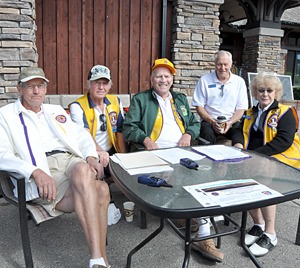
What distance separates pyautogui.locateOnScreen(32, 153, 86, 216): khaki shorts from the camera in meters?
2.03

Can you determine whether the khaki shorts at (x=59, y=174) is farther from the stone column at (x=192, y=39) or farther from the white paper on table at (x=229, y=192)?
the stone column at (x=192, y=39)

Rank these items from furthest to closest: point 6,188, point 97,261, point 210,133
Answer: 1. point 210,133
2. point 6,188
3. point 97,261

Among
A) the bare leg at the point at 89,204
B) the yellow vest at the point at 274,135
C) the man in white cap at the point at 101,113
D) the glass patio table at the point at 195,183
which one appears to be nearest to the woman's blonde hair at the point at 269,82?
the yellow vest at the point at 274,135

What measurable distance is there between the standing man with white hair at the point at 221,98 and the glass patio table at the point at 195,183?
3.94 feet

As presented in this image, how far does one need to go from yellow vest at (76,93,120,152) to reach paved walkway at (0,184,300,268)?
2.43ft

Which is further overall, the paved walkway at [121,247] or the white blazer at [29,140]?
the paved walkway at [121,247]

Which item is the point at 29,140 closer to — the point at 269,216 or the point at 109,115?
the point at 109,115

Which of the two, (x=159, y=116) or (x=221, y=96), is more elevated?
(x=221, y=96)

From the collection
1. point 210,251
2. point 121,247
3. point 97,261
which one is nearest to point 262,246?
point 210,251

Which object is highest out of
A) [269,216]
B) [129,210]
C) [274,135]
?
[274,135]

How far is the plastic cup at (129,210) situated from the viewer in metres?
2.68

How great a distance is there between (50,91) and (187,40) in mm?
2008

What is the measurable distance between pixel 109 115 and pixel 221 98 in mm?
1258

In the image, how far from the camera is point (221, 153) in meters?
2.24
